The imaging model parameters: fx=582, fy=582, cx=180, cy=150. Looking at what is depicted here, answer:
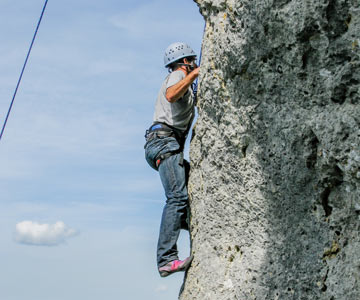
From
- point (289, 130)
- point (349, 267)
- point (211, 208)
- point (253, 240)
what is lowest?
point (349, 267)

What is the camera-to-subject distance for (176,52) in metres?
6.98

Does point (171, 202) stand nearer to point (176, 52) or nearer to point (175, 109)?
point (175, 109)

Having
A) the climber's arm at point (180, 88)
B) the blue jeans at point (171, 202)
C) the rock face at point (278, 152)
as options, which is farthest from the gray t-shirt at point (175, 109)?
the rock face at point (278, 152)

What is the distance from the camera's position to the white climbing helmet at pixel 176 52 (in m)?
6.97

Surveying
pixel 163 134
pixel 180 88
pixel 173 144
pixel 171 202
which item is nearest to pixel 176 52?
pixel 180 88

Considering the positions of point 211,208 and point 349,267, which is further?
point 211,208

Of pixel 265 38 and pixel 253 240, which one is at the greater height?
pixel 265 38

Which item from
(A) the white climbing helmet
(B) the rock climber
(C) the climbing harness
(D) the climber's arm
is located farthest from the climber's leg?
(A) the white climbing helmet

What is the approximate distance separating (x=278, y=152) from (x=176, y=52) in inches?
88.0

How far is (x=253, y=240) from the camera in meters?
5.64

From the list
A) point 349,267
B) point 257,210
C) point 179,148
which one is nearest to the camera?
Result: point 349,267

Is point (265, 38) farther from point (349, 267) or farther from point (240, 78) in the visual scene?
point (349, 267)

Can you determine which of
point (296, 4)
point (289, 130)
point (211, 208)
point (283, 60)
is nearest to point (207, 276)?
point (211, 208)

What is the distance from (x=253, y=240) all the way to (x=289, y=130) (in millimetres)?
1171
